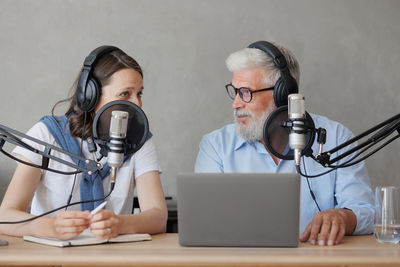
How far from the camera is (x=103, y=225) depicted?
4.57 ft

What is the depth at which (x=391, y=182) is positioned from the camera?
3.04 metres

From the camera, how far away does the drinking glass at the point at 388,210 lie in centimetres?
135

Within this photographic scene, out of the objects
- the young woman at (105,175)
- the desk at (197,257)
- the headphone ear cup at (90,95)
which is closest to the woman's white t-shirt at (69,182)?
the young woman at (105,175)

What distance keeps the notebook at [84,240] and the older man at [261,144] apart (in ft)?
2.71

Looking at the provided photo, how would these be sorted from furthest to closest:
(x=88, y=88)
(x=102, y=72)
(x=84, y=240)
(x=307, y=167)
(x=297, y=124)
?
(x=307, y=167)
(x=102, y=72)
(x=88, y=88)
(x=84, y=240)
(x=297, y=124)

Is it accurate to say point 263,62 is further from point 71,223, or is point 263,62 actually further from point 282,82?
point 71,223

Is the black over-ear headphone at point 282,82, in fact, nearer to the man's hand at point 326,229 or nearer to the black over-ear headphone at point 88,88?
the man's hand at point 326,229

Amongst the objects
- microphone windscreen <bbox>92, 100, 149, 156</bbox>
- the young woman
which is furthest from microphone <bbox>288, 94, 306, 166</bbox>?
the young woman

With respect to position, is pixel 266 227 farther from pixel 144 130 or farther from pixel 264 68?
pixel 264 68

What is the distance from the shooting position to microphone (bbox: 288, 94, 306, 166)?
124 centimetres

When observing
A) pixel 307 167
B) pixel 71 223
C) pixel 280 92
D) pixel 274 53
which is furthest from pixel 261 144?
pixel 71 223

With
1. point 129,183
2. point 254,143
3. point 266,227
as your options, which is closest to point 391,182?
point 254,143

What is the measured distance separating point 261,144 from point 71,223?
1099mm

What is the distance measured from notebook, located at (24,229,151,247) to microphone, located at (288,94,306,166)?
53 centimetres
